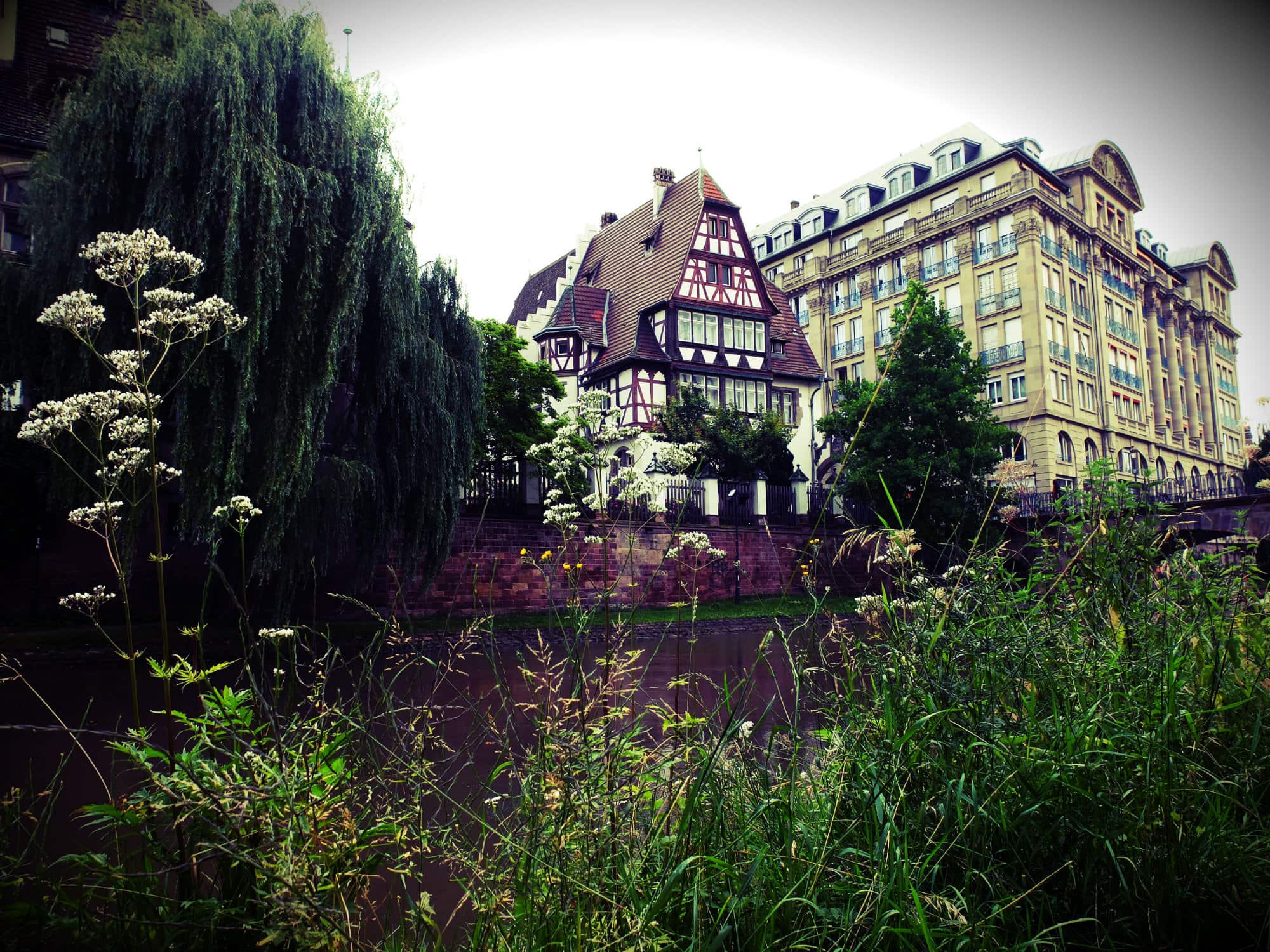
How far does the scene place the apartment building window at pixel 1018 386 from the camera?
35.8 meters

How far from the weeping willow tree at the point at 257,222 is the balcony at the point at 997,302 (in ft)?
105

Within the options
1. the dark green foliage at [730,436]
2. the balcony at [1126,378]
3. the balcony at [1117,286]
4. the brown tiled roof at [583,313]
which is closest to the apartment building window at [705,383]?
the dark green foliage at [730,436]

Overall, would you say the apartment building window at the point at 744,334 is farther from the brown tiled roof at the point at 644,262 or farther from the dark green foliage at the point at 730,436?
the dark green foliage at the point at 730,436

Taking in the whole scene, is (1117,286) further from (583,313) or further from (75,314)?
(75,314)

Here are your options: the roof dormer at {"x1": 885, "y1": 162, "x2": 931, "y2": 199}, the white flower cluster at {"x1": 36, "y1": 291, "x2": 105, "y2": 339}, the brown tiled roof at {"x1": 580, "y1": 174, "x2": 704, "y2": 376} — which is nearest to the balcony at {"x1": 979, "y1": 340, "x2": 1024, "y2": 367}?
the roof dormer at {"x1": 885, "y1": 162, "x2": 931, "y2": 199}

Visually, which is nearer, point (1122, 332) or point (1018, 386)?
point (1018, 386)

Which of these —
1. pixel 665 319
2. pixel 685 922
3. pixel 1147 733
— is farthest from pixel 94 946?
pixel 665 319

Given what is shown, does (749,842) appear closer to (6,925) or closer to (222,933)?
(222,933)

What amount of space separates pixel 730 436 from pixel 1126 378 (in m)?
27.9

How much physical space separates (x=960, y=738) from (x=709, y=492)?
20659mm

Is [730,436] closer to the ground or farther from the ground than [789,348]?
closer to the ground

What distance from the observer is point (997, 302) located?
121 ft

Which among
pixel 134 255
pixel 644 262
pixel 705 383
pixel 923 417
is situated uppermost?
pixel 644 262

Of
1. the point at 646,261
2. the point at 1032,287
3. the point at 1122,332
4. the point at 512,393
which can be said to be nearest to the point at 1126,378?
the point at 1122,332
